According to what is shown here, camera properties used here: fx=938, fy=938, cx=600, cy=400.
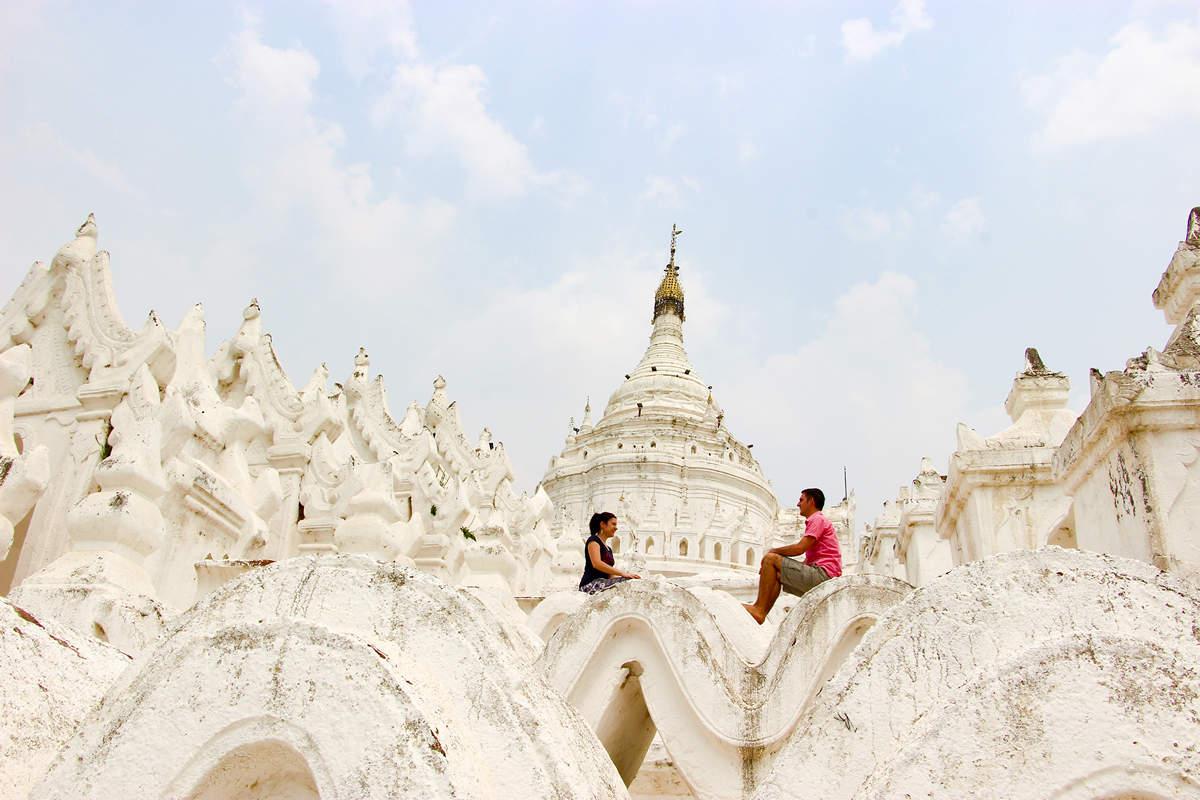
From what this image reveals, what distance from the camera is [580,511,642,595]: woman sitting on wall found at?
7.42 metres

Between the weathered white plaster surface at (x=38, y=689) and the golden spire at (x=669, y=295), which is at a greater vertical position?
the golden spire at (x=669, y=295)

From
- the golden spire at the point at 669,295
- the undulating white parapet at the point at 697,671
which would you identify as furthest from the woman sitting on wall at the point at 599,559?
the golden spire at the point at 669,295

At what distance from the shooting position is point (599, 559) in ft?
25.1

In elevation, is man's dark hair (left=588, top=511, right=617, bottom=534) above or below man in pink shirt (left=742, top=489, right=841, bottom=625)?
above

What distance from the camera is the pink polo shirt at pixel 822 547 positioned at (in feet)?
24.0

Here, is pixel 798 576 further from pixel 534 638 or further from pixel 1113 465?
pixel 1113 465

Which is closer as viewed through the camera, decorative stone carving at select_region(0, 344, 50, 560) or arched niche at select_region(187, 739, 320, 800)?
arched niche at select_region(187, 739, 320, 800)

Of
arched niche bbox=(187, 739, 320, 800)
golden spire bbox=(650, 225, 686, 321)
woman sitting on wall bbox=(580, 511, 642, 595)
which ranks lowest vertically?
arched niche bbox=(187, 739, 320, 800)

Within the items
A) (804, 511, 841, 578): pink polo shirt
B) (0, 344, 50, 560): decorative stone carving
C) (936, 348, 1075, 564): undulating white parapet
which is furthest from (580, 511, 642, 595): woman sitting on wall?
(0, 344, 50, 560): decorative stone carving

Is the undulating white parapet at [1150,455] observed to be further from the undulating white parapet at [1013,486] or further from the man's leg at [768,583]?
the man's leg at [768,583]

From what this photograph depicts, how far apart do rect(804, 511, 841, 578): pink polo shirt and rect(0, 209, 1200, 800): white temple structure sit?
3.52 ft

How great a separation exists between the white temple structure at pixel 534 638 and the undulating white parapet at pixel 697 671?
16mm

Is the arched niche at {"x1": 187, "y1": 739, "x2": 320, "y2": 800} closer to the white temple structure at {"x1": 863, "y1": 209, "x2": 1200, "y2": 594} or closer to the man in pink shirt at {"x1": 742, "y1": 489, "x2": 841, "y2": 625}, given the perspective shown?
the white temple structure at {"x1": 863, "y1": 209, "x2": 1200, "y2": 594}

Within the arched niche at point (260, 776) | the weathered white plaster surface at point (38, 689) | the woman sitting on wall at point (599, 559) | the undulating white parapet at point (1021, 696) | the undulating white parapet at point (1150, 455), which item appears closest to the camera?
the undulating white parapet at point (1021, 696)
